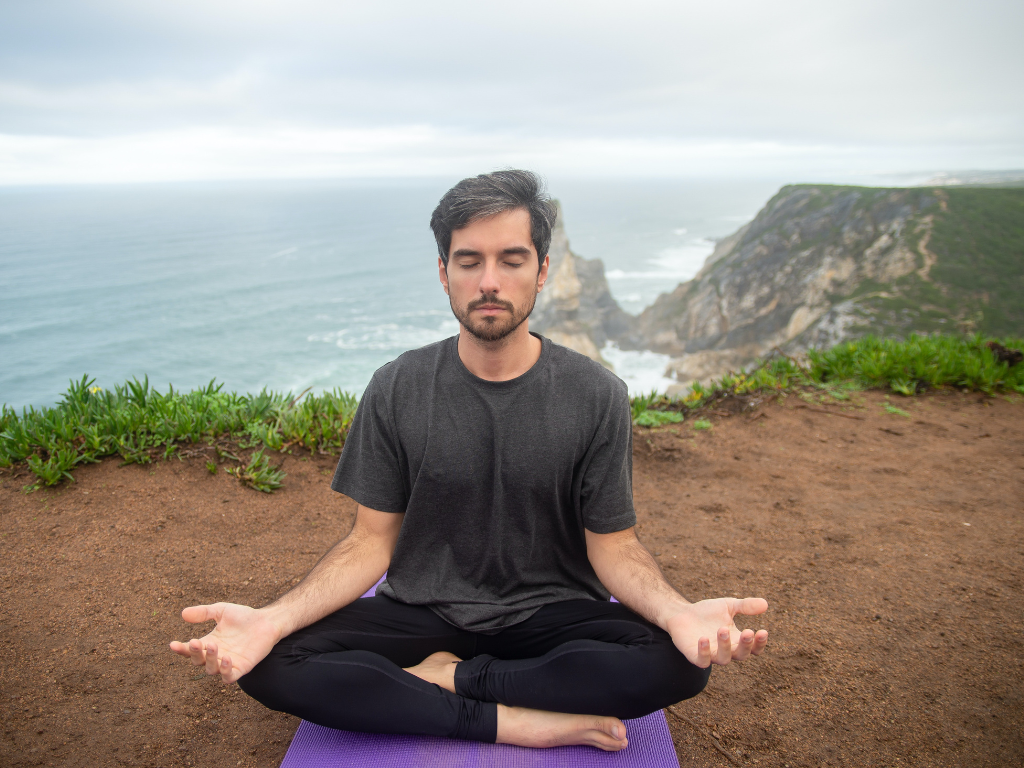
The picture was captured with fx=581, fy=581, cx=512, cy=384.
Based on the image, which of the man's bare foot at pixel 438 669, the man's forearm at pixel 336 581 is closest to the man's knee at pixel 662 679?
the man's bare foot at pixel 438 669

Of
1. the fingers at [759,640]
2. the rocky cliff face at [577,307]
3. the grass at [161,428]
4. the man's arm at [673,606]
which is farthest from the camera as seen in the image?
the rocky cliff face at [577,307]

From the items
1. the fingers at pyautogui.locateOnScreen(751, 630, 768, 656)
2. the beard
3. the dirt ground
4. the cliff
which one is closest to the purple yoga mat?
the dirt ground

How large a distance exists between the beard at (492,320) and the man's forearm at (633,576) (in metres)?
0.90

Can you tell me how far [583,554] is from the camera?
8.18 ft

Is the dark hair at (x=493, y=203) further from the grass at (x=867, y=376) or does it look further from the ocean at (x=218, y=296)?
the ocean at (x=218, y=296)

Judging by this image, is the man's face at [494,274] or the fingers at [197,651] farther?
the man's face at [494,274]

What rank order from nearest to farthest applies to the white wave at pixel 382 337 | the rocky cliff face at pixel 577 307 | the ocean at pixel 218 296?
the ocean at pixel 218 296
the rocky cliff face at pixel 577 307
the white wave at pixel 382 337

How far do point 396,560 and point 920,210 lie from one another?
164 ft

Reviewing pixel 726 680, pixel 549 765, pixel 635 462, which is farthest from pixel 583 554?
pixel 635 462

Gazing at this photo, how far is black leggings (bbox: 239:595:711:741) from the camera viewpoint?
6.59ft

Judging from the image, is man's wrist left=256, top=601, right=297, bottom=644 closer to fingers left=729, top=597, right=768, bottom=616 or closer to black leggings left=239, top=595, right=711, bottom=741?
black leggings left=239, top=595, right=711, bottom=741

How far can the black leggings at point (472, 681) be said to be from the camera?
2008 millimetres

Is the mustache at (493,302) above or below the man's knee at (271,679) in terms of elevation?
above

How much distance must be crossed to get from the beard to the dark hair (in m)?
0.31
